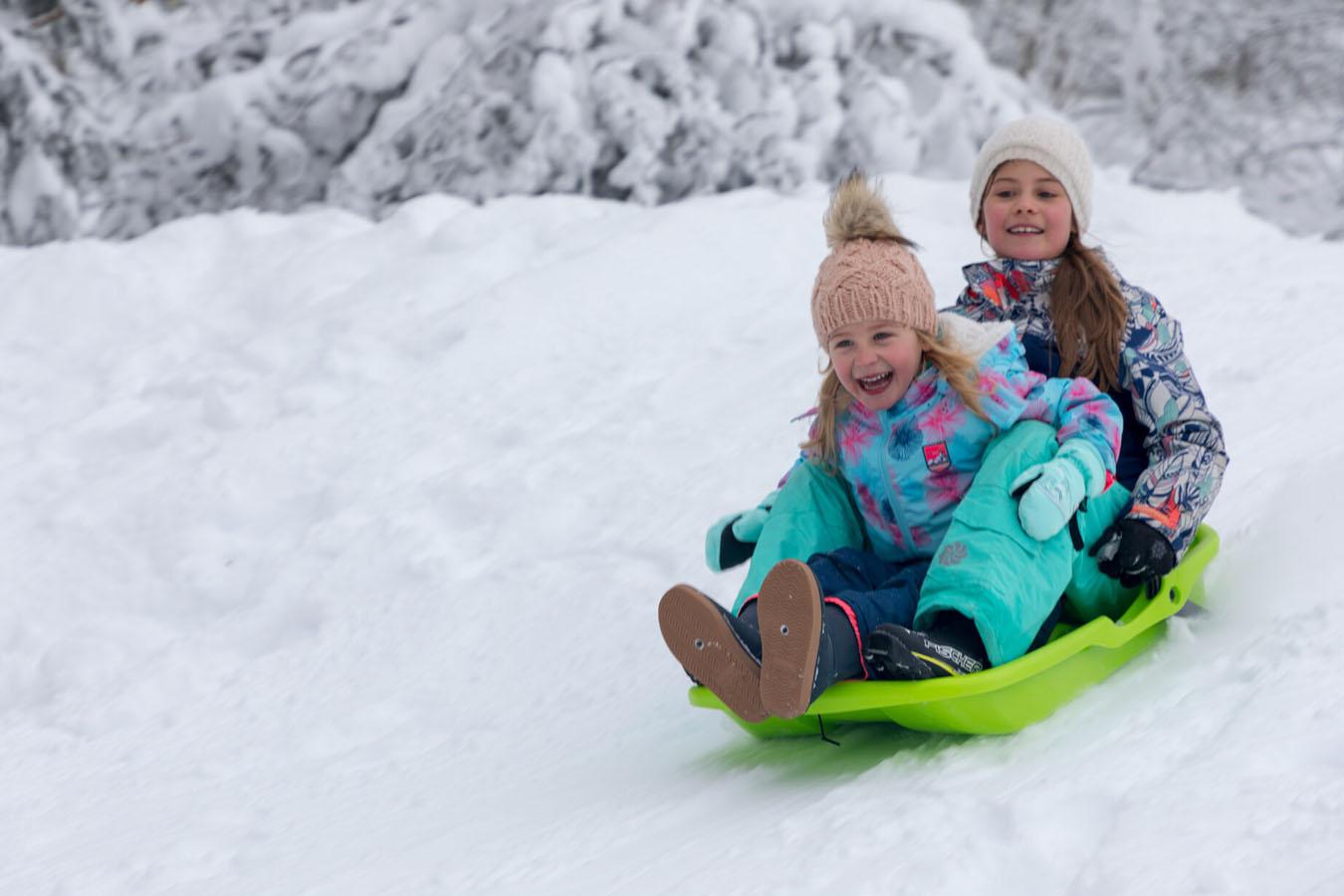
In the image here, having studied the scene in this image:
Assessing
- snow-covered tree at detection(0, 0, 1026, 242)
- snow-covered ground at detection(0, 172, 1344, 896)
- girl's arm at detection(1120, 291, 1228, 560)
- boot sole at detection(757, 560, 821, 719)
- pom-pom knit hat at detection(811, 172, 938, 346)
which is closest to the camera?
snow-covered ground at detection(0, 172, 1344, 896)

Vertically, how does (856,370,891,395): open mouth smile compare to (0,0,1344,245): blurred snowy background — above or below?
above

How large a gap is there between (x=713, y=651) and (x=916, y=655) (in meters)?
0.29

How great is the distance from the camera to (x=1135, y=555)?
228cm

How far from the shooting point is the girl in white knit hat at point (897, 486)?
6.61ft

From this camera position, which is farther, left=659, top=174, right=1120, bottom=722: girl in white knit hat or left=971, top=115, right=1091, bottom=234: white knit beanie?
left=971, top=115, right=1091, bottom=234: white knit beanie

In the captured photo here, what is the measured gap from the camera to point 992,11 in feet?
31.5

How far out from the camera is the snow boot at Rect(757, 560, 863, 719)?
1.95 meters

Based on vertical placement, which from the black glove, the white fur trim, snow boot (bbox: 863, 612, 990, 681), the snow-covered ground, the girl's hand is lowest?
the snow-covered ground

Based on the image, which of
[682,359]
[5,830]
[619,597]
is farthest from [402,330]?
[5,830]

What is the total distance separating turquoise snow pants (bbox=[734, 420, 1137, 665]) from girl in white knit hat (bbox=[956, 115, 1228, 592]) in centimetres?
8

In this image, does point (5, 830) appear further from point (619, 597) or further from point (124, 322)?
point (124, 322)

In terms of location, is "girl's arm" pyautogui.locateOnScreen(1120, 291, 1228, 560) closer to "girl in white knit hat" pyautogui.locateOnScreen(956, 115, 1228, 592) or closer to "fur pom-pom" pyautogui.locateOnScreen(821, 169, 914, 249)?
"girl in white knit hat" pyautogui.locateOnScreen(956, 115, 1228, 592)

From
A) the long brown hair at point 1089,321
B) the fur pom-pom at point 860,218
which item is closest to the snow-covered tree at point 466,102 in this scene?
the long brown hair at point 1089,321

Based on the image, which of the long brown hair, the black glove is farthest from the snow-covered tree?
the black glove
